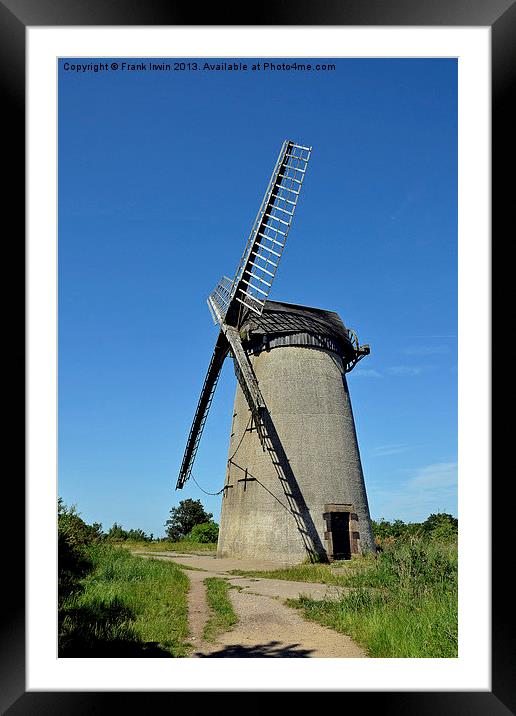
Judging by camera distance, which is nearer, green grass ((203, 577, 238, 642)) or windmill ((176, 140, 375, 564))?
green grass ((203, 577, 238, 642))

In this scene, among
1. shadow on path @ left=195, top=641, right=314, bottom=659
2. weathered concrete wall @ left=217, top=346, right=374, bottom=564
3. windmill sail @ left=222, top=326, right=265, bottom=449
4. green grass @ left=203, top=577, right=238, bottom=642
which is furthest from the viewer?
windmill sail @ left=222, top=326, right=265, bottom=449

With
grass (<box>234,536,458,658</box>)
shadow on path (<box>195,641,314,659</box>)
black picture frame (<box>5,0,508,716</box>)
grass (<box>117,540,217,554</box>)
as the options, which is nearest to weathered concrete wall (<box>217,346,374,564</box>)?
grass (<box>234,536,458,658</box>)

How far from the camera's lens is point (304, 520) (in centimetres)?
1516

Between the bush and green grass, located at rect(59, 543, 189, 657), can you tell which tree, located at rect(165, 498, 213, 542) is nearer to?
the bush

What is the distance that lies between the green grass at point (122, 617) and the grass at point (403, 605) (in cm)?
209

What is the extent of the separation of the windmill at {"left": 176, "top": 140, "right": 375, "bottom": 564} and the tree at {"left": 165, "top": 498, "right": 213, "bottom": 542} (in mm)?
20959

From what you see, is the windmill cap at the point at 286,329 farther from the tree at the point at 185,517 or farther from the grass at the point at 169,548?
the tree at the point at 185,517

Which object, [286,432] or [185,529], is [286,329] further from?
[185,529]

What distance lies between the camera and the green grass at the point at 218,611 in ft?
24.5

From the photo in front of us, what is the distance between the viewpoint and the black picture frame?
4.32m

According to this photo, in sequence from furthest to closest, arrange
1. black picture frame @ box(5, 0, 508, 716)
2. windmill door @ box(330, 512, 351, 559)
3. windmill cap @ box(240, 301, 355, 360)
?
windmill cap @ box(240, 301, 355, 360), windmill door @ box(330, 512, 351, 559), black picture frame @ box(5, 0, 508, 716)

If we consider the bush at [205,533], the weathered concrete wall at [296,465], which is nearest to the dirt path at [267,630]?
the weathered concrete wall at [296,465]
